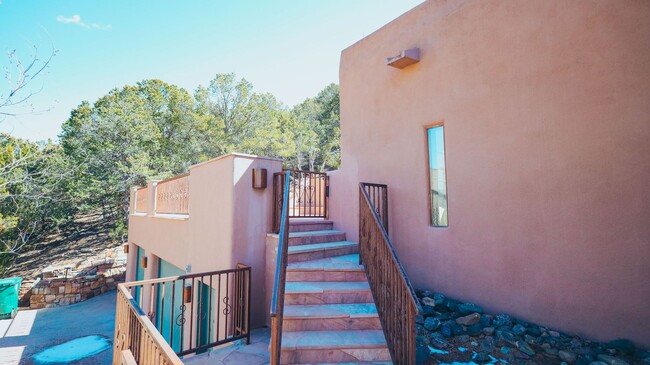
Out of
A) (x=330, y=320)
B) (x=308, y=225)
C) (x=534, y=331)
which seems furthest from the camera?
(x=308, y=225)

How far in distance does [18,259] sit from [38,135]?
21.4m

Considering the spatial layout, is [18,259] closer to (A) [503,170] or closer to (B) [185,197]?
(B) [185,197]

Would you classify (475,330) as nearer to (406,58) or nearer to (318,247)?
(318,247)

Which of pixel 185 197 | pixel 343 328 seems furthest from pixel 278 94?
pixel 343 328

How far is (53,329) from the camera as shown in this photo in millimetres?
8250

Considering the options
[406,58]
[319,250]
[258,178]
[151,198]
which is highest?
[406,58]

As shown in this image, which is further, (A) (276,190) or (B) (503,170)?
(A) (276,190)

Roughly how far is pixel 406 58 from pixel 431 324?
426 centimetres

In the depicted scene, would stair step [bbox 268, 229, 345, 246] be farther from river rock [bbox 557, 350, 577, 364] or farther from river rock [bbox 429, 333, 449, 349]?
river rock [bbox 557, 350, 577, 364]

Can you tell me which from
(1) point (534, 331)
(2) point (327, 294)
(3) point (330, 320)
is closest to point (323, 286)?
(2) point (327, 294)

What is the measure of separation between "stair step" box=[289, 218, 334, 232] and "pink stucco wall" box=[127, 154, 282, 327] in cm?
71

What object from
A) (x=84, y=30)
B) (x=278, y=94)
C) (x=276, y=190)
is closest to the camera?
(x=276, y=190)

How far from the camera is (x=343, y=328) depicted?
11.0 feet

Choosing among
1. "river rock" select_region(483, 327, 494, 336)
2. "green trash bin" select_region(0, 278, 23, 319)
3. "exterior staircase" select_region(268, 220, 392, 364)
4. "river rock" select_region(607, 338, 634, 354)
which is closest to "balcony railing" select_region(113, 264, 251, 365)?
"exterior staircase" select_region(268, 220, 392, 364)
